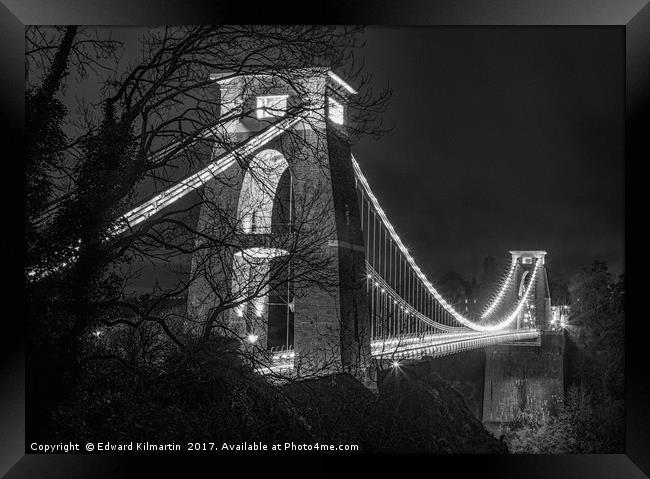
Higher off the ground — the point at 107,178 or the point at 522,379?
the point at 107,178

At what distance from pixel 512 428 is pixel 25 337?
11031 mm

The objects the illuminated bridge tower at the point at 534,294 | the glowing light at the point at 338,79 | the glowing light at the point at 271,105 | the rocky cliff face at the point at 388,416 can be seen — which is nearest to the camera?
the glowing light at the point at 271,105

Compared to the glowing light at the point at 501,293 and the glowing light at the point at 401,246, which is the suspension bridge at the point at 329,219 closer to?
the glowing light at the point at 401,246

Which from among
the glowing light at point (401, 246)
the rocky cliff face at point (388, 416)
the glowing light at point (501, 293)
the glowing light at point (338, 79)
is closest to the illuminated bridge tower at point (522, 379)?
the glowing light at point (401, 246)

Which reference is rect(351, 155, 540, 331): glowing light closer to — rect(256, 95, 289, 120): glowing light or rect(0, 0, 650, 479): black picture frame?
rect(256, 95, 289, 120): glowing light

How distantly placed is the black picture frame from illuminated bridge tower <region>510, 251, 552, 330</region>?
14.6 meters

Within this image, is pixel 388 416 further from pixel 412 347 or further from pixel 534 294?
pixel 534 294

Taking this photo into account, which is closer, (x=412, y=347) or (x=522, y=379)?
(x=412, y=347)

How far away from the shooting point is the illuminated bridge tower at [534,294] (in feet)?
63.6

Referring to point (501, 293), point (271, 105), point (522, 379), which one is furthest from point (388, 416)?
point (501, 293)

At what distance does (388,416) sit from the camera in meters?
5.25

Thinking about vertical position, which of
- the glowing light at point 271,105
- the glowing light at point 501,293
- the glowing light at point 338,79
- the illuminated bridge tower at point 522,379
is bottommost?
the illuminated bridge tower at point 522,379
